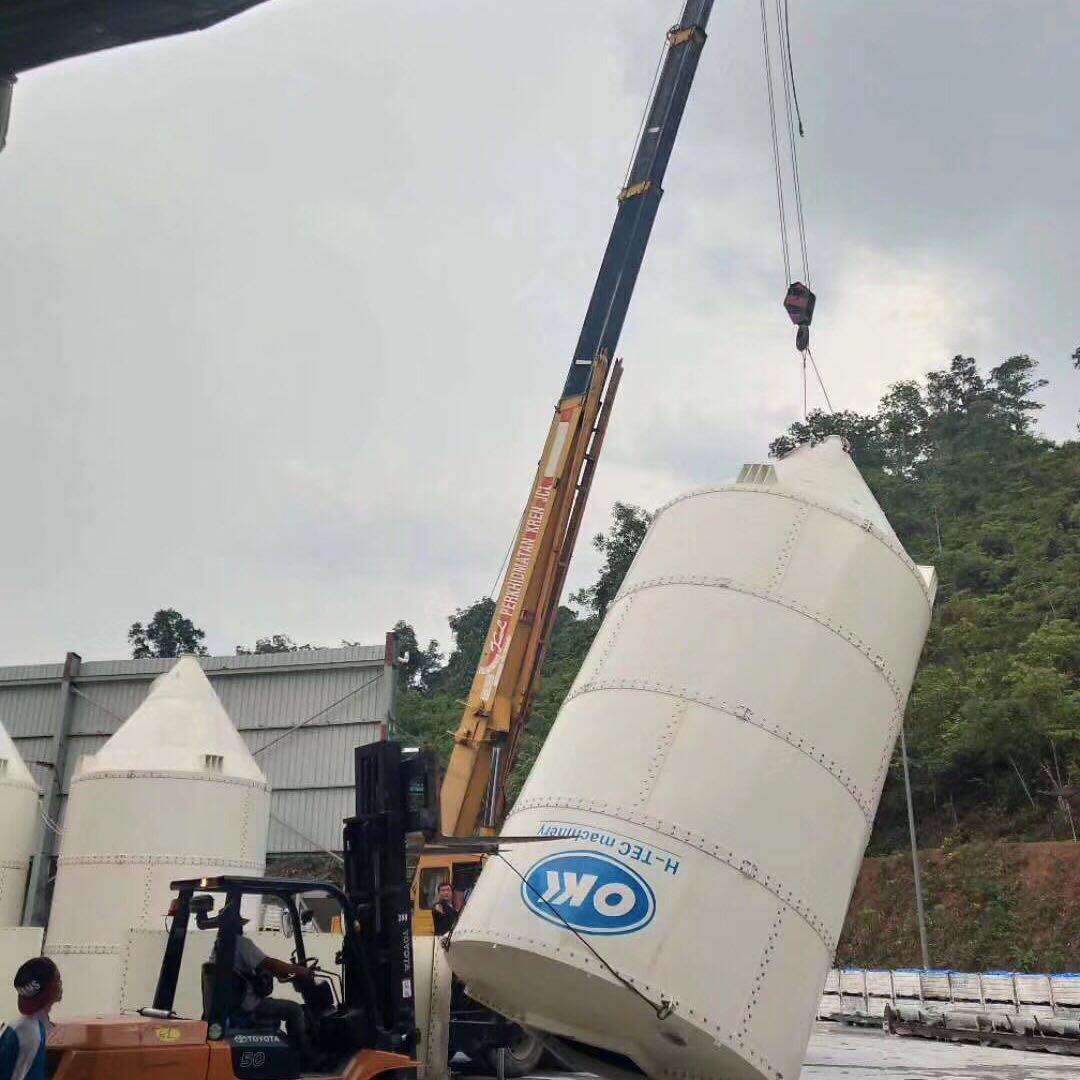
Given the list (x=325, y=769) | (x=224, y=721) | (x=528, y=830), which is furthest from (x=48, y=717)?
(x=528, y=830)

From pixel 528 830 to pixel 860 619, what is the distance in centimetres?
314

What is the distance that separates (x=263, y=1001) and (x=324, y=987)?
0.70 metres

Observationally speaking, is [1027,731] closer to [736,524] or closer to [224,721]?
[224,721]

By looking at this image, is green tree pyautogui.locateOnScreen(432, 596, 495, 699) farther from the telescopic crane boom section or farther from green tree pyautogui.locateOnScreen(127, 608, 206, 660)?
the telescopic crane boom section

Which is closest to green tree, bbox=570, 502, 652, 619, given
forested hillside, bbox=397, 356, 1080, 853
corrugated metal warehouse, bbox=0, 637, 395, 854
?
forested hillside, bbox=397, 356, 1080, 853

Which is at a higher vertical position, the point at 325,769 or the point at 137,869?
the point at 325,769

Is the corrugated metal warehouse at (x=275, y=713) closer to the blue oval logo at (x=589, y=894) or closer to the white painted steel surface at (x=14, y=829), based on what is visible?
the white painted steel surface at (x=14, y=829)

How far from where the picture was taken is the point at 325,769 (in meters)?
26.7

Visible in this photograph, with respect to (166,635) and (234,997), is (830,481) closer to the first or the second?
(234,997)

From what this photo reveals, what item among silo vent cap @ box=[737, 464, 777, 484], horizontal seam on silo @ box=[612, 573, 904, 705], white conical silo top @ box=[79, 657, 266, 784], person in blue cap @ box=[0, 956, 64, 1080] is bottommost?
person in blue cap @ box=[0, 956, 64, 1080]

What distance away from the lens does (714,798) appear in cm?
792

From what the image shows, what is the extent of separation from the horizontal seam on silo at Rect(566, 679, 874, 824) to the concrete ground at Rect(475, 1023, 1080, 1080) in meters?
5.62

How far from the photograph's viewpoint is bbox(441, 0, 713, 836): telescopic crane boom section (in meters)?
16.1

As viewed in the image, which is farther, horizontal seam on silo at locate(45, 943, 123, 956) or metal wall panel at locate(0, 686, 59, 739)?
metal wall panel at locate(0, 686, 59, 739)
